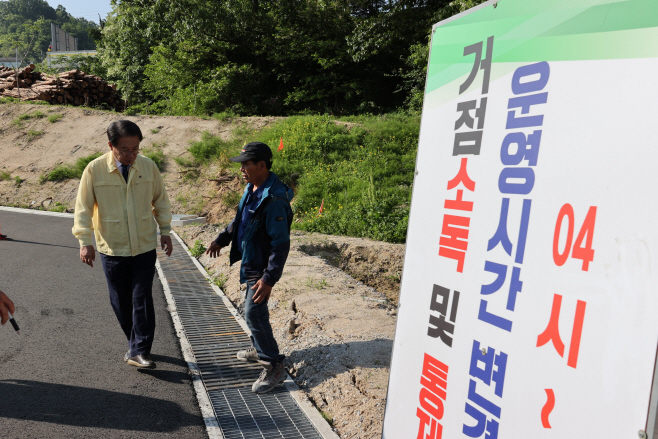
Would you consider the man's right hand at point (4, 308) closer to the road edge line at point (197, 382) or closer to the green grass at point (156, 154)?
the road edge line at point (197, 382)

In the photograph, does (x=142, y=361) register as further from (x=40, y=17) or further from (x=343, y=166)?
(x=40, y=17)

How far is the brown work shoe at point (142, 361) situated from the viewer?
4.02 meters

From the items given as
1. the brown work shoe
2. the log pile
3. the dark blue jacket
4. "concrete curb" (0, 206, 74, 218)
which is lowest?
"concrete curb" (0, 206, 74, 218)

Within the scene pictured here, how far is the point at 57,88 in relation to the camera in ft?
74.9

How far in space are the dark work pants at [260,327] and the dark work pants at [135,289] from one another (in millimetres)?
885

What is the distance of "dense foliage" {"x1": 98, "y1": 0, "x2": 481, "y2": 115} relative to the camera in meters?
23.2

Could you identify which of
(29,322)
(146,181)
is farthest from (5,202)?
(146,181)

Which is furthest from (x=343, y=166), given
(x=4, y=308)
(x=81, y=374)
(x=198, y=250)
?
(x=4, y=308)

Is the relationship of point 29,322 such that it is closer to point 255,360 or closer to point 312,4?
point 255,360

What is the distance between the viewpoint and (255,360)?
4352 millimetres

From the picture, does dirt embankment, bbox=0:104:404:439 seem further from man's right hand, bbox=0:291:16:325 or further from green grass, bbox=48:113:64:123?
man's right hand, bbox=0:291:16:325

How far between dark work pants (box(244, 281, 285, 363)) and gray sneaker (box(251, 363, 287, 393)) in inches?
2.7

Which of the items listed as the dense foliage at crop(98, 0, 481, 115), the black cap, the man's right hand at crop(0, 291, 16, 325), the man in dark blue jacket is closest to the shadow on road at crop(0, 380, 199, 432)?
the man in dark blue jacket

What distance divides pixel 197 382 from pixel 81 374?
0.95 meters
